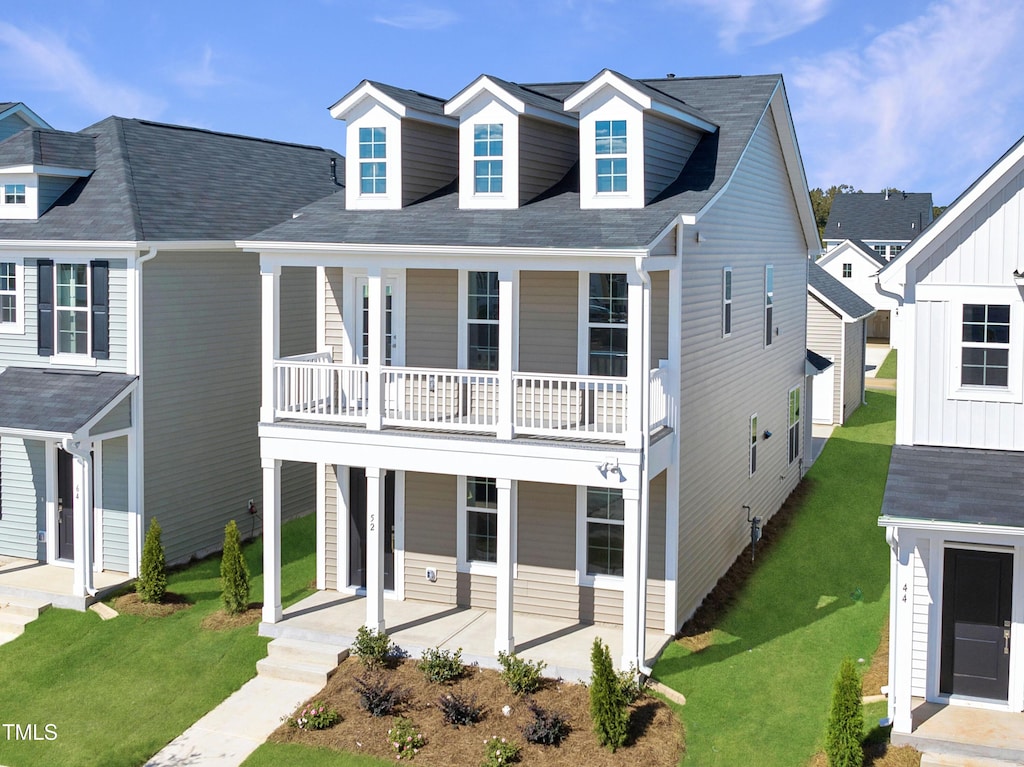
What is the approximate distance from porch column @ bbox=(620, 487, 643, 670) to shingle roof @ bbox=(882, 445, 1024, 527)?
11.0 ft

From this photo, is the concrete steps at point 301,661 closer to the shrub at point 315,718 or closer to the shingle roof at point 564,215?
the shrub at point 315,718

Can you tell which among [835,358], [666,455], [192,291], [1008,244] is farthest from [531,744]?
[835,358]

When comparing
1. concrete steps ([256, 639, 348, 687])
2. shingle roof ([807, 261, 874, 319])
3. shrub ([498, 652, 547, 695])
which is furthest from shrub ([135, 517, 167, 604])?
shingle roof ([807, 261, 874, 319])

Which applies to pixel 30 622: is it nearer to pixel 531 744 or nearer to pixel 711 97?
pixel 531 744

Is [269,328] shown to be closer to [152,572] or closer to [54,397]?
[152,572]

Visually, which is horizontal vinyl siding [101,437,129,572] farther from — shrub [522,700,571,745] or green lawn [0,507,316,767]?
shrub [522,700,571,745]

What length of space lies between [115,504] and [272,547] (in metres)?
4.46

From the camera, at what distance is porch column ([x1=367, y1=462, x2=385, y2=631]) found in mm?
16938

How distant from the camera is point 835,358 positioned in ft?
113

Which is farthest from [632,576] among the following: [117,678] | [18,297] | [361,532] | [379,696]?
[18,297]

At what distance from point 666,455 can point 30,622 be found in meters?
10.7

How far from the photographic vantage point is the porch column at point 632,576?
15445 mm

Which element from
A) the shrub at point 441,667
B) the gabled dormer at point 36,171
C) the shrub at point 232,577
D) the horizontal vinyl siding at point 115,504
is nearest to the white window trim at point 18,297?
the gabled dormer at point 36,171

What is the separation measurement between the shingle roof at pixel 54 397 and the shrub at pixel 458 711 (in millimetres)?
8298
